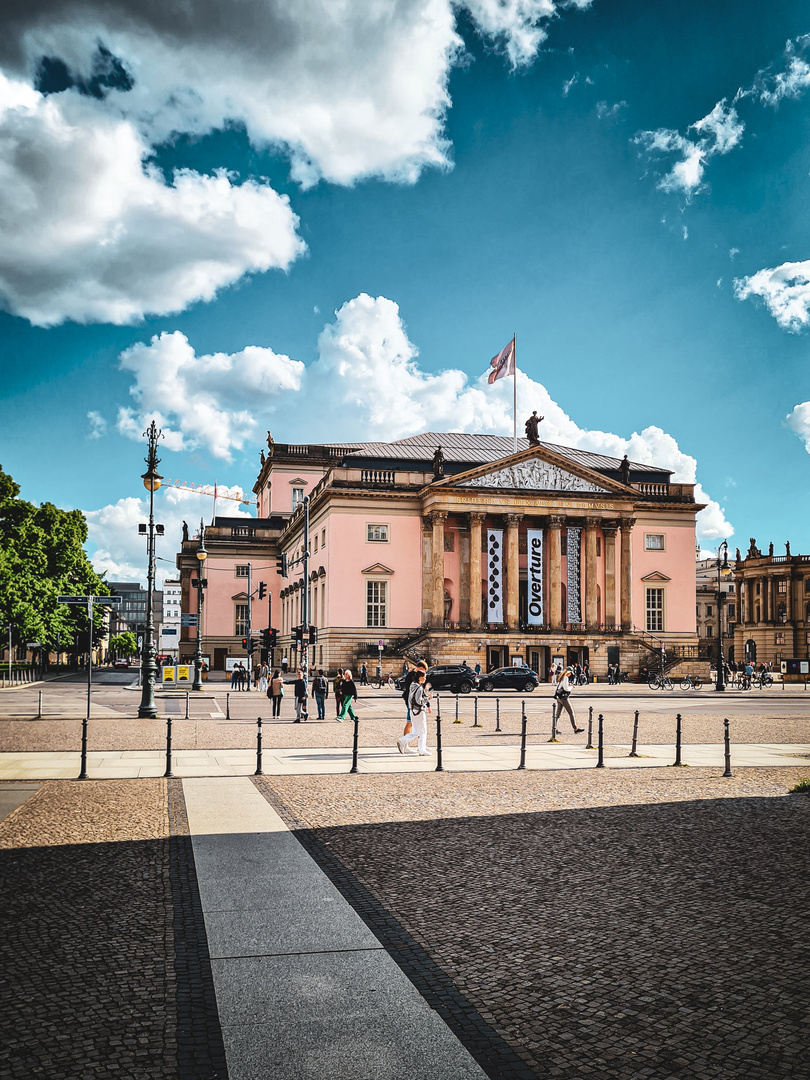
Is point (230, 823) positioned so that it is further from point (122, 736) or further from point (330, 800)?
point (122, 736)

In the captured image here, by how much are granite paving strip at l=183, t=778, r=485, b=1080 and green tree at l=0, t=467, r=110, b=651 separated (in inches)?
2070

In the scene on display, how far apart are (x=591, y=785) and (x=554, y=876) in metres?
6.76

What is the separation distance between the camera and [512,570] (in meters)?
69.3

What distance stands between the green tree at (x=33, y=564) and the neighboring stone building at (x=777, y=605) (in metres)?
90.3

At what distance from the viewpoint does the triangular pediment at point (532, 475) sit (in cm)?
6888

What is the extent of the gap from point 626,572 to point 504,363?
65.5ft

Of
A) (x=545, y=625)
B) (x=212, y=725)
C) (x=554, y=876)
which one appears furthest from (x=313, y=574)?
(x=554, y=876)

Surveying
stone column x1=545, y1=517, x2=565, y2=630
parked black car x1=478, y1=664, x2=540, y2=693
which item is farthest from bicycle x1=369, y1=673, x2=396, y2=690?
stone column x1=545, y1=517, x2=565, y2=630

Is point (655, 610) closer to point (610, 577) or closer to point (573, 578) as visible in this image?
point (610, 577)

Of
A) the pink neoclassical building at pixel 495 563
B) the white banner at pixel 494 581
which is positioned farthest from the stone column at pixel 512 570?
the white banner at pixel 494 581

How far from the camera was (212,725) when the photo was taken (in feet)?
93.0

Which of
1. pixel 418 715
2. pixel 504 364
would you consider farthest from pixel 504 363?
pixel 418 715

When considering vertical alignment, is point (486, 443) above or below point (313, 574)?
above

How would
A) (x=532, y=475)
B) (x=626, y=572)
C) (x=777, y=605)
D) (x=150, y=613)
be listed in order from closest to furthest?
1. (x=150, y=613)
2. (x=532, y=475)
3. (x=626, y=572)
4. (x=777, y=605)
